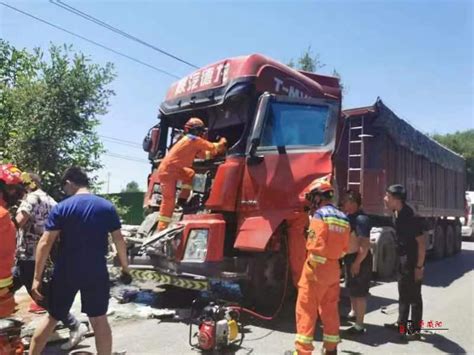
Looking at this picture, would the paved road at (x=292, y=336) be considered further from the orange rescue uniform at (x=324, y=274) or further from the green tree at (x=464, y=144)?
the green tree at (x=464, y=144)

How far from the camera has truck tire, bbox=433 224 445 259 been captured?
44.8 feet

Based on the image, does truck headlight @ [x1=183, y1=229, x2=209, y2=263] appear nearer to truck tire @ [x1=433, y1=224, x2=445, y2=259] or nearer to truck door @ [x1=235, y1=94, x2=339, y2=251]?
truck door @ [x1=235, y1=94, x2=339, y2=251]

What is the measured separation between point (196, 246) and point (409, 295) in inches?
101

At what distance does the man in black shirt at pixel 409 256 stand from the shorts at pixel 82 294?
342cm

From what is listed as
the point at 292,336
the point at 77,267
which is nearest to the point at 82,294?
the point at 77,267

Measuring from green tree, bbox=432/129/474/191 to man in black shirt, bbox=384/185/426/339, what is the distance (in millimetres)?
43846

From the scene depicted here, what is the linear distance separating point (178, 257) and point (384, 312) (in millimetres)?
3061

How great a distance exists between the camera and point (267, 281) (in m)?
6.32

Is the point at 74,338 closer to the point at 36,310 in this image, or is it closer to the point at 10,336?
the point at 10,336

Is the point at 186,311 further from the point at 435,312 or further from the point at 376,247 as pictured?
the point at 376,247

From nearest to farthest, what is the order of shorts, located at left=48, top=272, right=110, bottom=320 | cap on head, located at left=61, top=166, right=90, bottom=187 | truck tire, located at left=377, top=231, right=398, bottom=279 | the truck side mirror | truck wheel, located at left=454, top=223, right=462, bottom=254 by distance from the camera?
shorts, located at left=48, top=272, right=110, bottom=320
cap on head, located at left=61, top=166, right=90, bottom=187
the truck side mirror
truck tire, located at left=377, top=231, right=398, bottom=279
truck wheel, located at left=454, top=223, right=462, bottom=254

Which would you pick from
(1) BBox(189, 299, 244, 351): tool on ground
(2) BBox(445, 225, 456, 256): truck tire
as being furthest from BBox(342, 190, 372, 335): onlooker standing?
(2) BBox(445, 225, 456, 256): truck tire

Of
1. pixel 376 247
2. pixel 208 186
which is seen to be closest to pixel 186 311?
pixel 208 186

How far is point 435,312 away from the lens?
7000mm
